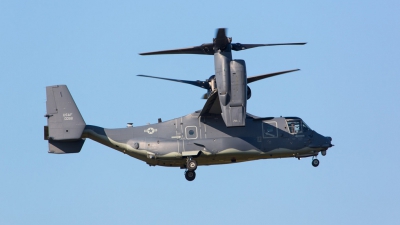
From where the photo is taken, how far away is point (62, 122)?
5316 centimetres

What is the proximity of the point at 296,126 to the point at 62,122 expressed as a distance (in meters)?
11.2

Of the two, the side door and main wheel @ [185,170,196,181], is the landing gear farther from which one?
the side door

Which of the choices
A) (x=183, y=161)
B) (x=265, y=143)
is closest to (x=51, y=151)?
(x=183, y=161)

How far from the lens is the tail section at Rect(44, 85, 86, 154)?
53.1 m

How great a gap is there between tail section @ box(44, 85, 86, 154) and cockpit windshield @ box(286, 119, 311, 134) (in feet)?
32.4

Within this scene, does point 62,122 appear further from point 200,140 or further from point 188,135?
point 200,140

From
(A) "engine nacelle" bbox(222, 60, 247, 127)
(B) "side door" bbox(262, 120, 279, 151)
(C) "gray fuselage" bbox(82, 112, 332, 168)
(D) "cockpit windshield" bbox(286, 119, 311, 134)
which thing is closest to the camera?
(A) "engine nacelle" bbox(222, 60, 247, 127)

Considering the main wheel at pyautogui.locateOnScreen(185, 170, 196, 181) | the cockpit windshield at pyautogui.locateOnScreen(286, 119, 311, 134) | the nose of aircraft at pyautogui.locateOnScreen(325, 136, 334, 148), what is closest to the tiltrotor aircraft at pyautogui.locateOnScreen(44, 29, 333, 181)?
the main wheel at pyautogui.locateOnScreen(185, 170, 196, 181)

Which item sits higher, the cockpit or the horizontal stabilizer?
the cockpit

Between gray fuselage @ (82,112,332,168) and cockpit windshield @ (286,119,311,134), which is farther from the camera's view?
cockpit windshield @ (286,119,311,134)

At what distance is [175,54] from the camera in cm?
5344

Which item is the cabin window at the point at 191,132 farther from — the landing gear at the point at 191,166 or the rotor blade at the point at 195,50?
the rotor blade at the point at 195,50

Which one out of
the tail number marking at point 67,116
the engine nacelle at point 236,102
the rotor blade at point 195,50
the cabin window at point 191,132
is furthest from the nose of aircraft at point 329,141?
the tail number marking at point 67,116

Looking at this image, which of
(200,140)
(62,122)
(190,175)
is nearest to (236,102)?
(200,140)
